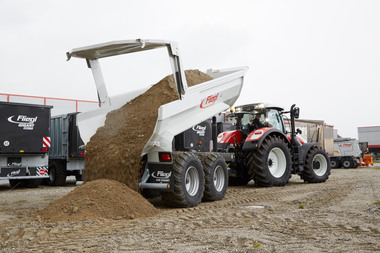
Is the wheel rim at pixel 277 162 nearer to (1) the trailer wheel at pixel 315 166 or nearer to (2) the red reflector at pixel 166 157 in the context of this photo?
(1) the trailer wheel at pixel 315 166

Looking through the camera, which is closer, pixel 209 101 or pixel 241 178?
pixel 209 101

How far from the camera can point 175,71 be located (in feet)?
22.9

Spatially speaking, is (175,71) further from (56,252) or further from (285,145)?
(285,145)

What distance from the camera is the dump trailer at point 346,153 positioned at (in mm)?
25859

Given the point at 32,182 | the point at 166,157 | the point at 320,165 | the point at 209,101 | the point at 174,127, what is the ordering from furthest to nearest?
the point at 32,182 < the point at 320,165 < the point at 209,101 < the point at 174,127 < the point at 166,157

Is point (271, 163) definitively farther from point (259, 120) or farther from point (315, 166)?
point (315, 166)

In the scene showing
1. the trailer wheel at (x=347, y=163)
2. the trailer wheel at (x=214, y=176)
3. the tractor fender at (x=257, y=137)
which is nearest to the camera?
the trailer wheel at (x=214, y=176)

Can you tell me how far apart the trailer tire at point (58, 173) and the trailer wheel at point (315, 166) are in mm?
8044

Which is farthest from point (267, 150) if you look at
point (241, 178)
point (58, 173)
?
point (58, 173)

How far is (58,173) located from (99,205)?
8274 mm

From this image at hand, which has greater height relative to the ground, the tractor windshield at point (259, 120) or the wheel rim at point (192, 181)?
the tractor windshield at point (259, 120)

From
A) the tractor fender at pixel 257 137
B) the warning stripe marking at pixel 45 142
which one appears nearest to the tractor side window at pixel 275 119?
the tractor fender at pixel 257 137

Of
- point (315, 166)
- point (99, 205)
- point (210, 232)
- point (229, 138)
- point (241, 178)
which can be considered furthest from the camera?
point (315, 166)

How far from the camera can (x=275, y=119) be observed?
37.4 feet
